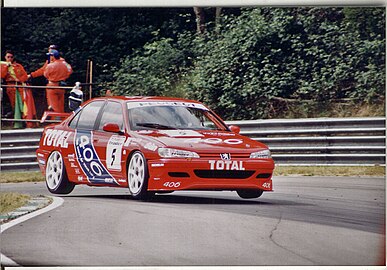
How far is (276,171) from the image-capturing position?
477 inches

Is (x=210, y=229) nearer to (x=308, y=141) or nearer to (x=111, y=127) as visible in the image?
(x=111, y=127)

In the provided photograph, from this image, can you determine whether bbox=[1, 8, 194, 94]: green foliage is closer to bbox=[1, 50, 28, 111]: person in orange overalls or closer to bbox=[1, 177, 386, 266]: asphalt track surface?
bbox=[1, 50, 28, 111]: person in orange overalls

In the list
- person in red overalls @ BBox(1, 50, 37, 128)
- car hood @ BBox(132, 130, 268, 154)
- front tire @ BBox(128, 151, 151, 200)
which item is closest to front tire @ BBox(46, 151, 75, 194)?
person in red overalls @ BBox(1, 50, 37, 128)

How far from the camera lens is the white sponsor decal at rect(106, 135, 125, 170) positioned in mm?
12008

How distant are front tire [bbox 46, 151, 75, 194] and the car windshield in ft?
3.37

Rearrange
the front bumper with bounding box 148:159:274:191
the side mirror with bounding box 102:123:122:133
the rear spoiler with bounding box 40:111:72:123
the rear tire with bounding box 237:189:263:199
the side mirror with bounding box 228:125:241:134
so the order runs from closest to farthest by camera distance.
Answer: the front bumper with bounding box 148:159:274:191
the rear tire with bounding box 237:189:263:199
the side mirror with bounding box 102:123:122:133
the side mirror with bounding box 228:125:241:134
the rear spoiler with bounding box 40:111:72:123

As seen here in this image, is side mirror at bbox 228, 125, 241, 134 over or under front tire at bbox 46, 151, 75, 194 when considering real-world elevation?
over

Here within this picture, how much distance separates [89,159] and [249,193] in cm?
193

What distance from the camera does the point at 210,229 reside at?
1155cm

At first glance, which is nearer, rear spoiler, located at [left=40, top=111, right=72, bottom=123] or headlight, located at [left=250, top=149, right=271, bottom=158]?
headlight, located at [left=250, top=149, right=271, bottom=158]

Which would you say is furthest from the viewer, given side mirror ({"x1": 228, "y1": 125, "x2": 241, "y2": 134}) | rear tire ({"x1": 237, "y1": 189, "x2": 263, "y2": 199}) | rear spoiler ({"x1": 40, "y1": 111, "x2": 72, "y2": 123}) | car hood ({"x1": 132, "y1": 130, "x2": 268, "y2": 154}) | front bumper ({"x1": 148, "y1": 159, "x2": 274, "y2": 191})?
rear spoiler ({"x1": 40, "y1": 111, "x2": 72, "y2": 123})

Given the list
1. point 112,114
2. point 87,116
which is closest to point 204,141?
point 112,114

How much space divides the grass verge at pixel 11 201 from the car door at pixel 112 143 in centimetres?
104

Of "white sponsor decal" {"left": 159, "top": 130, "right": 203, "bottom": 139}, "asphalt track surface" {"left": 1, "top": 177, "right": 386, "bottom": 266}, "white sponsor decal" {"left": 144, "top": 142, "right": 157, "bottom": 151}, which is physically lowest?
"asphalt track surface" {"left": 1, "top": 177, "right": 386, "bottom": 266}
